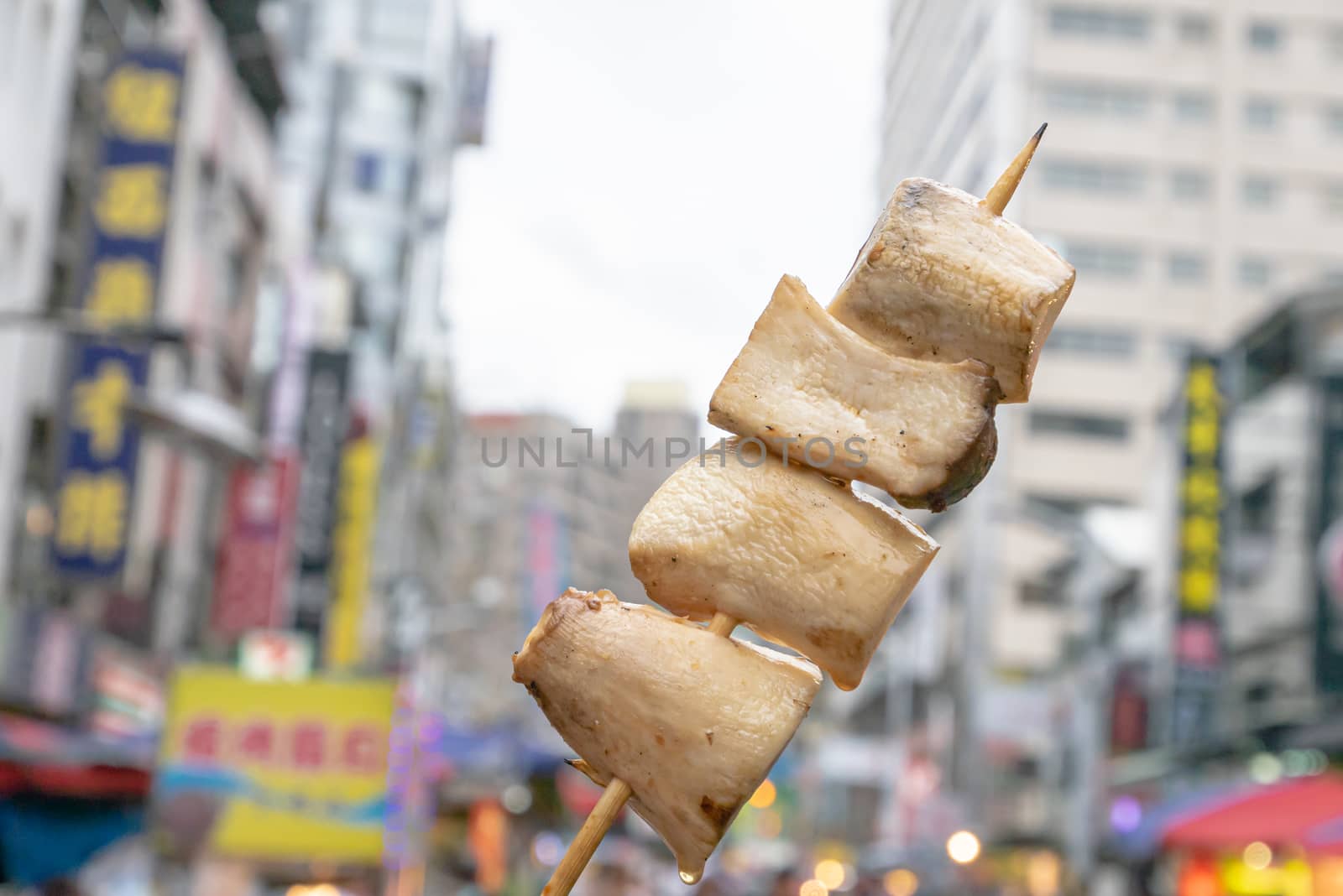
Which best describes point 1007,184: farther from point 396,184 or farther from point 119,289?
point 396,184

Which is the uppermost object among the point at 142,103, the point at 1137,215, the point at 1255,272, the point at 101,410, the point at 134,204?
the point at 142,103

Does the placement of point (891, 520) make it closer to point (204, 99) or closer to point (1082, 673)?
point (1082, 673)

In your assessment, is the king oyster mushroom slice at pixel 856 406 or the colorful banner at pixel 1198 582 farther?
the colorful banner at pixel 1198 582

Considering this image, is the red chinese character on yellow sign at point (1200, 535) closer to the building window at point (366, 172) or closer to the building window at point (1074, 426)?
the building window at point (1074, 426)

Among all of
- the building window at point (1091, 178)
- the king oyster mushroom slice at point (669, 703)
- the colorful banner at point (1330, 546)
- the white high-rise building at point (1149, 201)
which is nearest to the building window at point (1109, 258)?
the white high-rise building at point (1149, 201)

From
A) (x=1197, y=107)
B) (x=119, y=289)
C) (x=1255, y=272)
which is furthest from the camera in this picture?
(x=1197, y=107)

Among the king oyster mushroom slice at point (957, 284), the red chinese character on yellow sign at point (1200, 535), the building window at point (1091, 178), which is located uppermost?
the king oyster mushroom slice at point (957, 284)

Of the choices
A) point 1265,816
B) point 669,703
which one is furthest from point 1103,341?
Result: point 669,703
